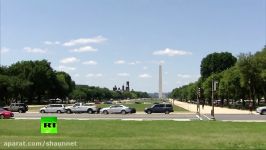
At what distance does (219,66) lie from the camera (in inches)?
5630

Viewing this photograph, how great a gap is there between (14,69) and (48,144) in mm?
133879

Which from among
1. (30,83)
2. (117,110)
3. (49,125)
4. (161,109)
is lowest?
(49,125)

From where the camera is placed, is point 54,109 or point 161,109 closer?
point 161,109

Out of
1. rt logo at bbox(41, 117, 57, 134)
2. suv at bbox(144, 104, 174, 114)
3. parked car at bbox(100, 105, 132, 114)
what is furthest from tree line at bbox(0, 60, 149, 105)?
rt logo at bbox(41, 117, 57, 134)

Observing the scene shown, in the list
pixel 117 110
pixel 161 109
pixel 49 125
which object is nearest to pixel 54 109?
pixel 117 110

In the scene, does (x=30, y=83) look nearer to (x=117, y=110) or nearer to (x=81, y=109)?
(x=81, y=109)

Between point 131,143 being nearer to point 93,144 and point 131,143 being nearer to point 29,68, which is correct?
point 93,144

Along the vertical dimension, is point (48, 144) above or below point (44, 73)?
below

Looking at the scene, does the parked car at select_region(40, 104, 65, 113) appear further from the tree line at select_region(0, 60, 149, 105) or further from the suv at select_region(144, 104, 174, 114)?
the tree line at select_region(0, 60, 149, 105)

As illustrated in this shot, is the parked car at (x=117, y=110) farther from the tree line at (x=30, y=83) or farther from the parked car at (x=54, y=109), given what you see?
the tree line at (x=30, y=83)

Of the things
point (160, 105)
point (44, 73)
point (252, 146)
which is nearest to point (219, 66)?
point (44, 73)

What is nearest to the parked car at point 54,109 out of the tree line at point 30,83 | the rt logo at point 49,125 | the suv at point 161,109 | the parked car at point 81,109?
the parked car at point 81,109

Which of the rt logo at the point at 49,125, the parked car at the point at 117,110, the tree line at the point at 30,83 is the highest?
the tree line at the point at 30,83

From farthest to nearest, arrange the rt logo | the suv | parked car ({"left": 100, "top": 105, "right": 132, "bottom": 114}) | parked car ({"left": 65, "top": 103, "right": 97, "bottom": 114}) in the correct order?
parked car ({"left": 65, "top": 103, "right": 97, "bottom": 114})
the suv
parked car ({"left": 100, "top": 105, "right": 132, "bottom": 114})
the rt logo
